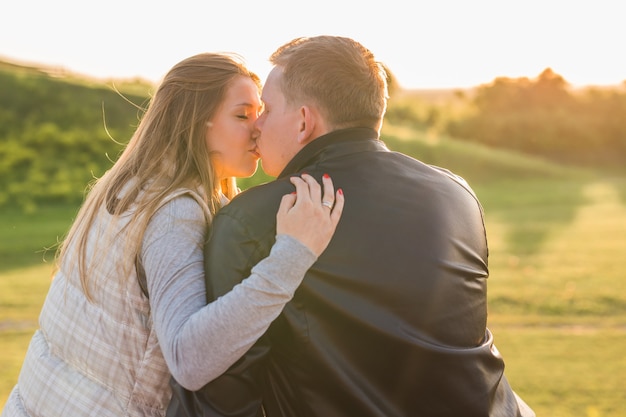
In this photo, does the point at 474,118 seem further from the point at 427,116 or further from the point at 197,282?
the point at 197,282

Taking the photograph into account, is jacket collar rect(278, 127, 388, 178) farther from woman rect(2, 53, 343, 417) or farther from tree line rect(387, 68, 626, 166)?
tree line rect(387, 68, 626, 166)

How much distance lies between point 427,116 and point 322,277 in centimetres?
4483

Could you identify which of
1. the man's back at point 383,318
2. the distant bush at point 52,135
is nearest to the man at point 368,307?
the man's back at point 383,318

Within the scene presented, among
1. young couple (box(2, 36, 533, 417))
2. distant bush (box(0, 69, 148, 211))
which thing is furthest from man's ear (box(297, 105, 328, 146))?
distant bush (box(0, 69, 148, 211))

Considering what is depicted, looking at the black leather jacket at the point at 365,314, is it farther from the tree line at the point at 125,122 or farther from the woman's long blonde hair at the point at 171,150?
the tree line at the point at 125,122

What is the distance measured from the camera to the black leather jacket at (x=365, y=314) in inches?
80.7

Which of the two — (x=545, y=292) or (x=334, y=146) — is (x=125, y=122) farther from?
(x=334, y=146)

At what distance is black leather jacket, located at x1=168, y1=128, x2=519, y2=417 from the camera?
2.05 m

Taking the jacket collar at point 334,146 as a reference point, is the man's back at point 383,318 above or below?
below

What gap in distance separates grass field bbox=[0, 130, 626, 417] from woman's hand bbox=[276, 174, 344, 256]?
3248 millimetres

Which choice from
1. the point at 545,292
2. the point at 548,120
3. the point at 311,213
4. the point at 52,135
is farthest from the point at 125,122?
the point at 311,213

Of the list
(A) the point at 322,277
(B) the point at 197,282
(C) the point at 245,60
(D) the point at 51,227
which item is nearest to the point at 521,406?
(A) the point at 322,277

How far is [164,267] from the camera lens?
2.11 metres

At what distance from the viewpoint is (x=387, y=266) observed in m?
2.05
